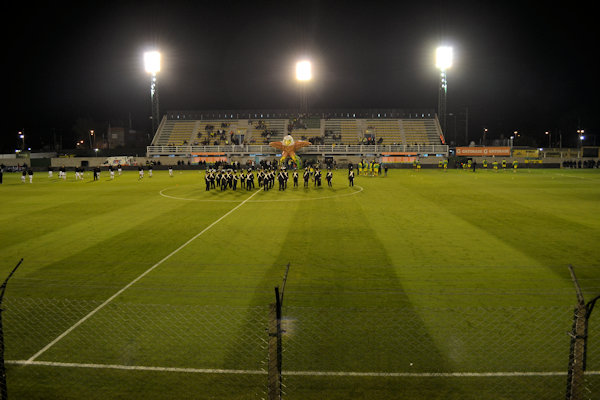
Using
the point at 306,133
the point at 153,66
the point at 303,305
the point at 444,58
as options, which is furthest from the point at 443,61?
the point at 303,305

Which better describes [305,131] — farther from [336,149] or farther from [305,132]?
[336,149]

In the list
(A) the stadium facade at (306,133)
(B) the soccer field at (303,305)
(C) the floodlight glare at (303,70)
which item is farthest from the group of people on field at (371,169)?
(B) the soccer field at (303,305)

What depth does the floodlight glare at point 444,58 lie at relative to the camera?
→ 58.0 m

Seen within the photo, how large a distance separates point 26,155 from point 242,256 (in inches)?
2665

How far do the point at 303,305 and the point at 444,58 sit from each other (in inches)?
2259

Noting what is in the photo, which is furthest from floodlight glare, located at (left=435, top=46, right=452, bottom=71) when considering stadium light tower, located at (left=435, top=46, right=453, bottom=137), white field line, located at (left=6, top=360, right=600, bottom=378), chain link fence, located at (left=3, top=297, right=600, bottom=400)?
white field line, located at (left=6, top=360, right=600, bottom=378)

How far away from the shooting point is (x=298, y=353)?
21.5ft

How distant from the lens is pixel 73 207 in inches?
890

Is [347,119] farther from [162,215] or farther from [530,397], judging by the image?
[530,397]

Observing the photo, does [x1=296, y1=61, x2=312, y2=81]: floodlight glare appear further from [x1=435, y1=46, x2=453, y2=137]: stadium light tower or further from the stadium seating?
[x1=435, y1=46, x2=453, y2=137]: stadium light tower

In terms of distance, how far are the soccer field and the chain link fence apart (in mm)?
29

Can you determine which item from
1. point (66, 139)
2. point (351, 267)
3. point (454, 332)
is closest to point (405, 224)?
point (351, 267)

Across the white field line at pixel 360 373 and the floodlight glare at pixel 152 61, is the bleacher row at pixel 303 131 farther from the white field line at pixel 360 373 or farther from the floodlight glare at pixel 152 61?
the white field line at pixel 360 373

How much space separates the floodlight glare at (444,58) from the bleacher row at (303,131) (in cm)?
1174
